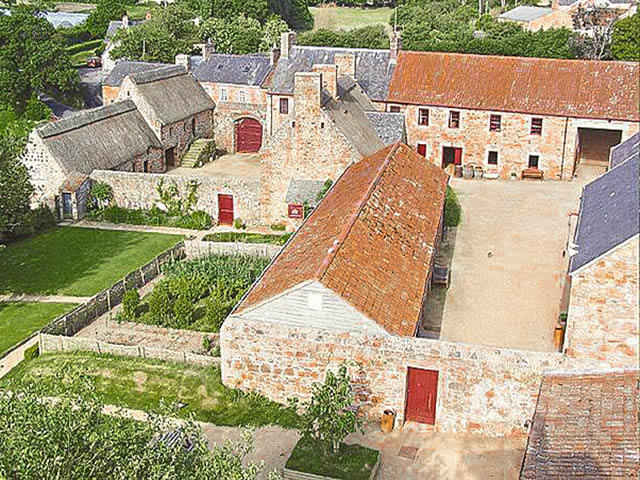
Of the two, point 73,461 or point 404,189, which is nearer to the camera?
point 73,461

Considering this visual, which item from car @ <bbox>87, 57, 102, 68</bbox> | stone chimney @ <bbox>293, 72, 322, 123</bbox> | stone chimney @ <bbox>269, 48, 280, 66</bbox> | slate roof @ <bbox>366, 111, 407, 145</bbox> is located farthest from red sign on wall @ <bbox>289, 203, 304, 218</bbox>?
car @ <bbox>87, 57, 102, 68</bbox>

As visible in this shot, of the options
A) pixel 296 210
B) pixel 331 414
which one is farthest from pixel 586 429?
pixel 296 210

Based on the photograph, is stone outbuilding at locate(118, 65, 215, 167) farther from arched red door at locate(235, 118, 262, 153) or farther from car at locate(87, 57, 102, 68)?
car at locate(87, 57, 102, 68)

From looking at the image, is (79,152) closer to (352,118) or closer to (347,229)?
(352,118)

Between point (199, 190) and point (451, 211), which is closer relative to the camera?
point (451, 211)

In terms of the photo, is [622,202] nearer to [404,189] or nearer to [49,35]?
[404,189]

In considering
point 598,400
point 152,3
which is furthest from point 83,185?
point 152,3
